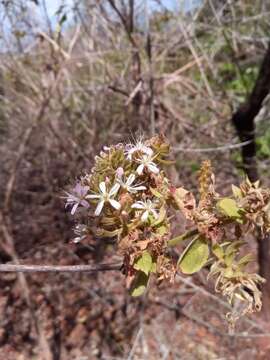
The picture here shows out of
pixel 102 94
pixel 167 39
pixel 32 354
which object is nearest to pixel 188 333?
pixel 32 354

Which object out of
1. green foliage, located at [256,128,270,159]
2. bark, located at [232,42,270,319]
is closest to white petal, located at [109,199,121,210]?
bark, located at [232,42,270,319]

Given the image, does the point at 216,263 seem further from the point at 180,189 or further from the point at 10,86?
the point at 10,86

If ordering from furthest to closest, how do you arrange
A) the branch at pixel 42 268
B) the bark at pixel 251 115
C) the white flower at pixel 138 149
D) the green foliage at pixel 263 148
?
1. the green foliage at pixel 263 148
2. the bark at pixel 251 115
3. the white flower at pixel 138 149
4. the branch at pixel 42 268

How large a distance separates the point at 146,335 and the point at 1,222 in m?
0.97

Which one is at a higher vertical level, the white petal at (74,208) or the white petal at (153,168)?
the white petal at (153,168)

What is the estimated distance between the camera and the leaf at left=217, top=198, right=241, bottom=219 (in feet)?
2.25

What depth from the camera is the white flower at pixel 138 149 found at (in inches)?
29.2

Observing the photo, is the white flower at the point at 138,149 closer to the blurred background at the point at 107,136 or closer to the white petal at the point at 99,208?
the white petal at the point at 99,208

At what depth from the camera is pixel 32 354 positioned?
286 centimetres

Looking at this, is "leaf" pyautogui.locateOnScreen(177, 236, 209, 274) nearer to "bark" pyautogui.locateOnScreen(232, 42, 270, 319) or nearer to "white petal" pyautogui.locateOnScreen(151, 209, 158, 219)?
"white petal" pyautogui.locateOnScreen(151, 209, 158, 219)

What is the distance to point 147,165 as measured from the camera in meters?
0.73

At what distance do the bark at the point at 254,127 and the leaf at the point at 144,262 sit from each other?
1.30m

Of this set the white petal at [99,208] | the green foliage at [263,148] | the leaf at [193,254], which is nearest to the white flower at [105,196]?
the white petal at [99,208]

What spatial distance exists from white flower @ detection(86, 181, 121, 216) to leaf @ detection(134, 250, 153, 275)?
0.22ft
